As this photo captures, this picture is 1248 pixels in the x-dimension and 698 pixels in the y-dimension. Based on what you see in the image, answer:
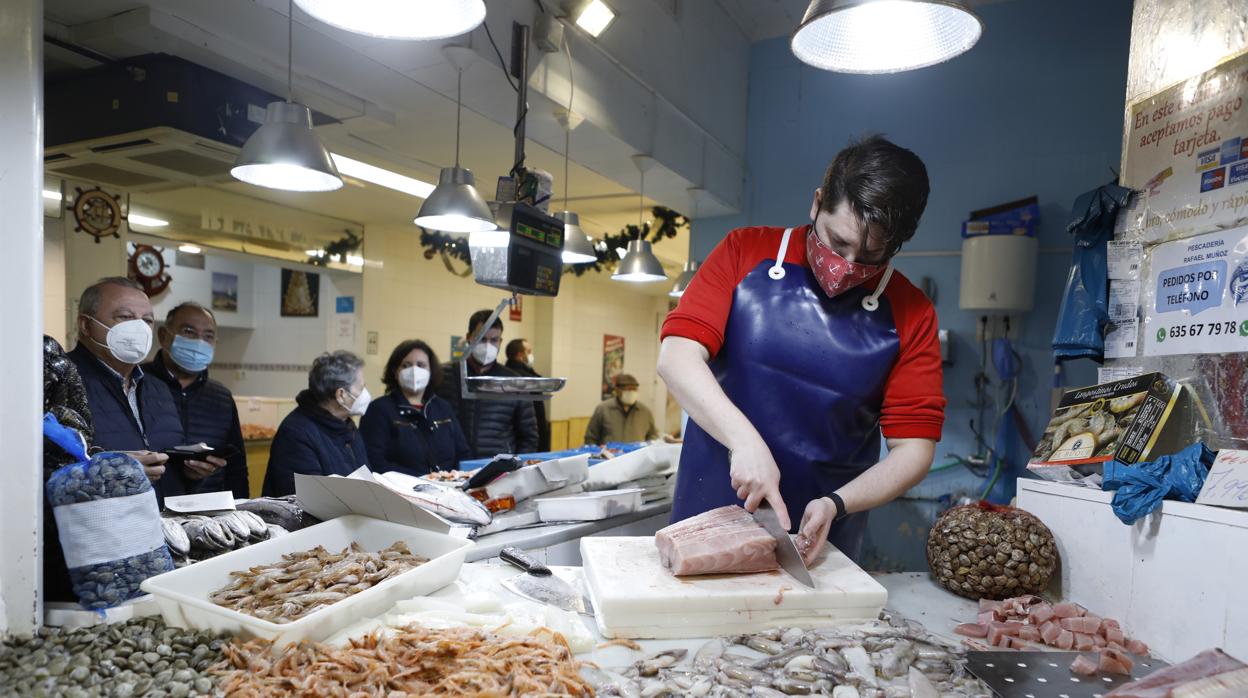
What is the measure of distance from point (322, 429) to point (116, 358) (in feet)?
3.42

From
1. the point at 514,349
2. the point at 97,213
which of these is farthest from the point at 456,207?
the point at 97,213

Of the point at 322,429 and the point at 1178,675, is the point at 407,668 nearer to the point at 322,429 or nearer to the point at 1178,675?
the point at 1178,675

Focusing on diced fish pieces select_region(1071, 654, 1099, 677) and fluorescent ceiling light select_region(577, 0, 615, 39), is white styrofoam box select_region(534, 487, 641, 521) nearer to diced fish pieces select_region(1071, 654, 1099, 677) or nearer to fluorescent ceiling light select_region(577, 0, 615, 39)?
diced fish pieces select_region(1071, 654, 1099, 677)

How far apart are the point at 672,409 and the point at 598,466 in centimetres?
1294

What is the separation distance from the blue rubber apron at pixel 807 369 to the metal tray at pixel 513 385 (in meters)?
0.97

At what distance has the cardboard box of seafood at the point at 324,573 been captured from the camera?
1.46 meters

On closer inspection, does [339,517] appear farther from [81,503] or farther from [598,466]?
[598,466]

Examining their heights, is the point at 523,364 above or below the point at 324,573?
above

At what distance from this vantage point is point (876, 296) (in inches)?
87.3

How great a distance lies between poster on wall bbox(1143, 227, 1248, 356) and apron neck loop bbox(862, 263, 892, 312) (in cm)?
92

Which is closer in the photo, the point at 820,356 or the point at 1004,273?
the point at 820,356

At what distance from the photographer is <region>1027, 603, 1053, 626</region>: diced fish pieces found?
1.82 metres

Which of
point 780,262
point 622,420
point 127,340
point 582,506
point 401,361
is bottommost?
point 622,420

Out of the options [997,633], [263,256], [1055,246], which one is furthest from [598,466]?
[263,256]
